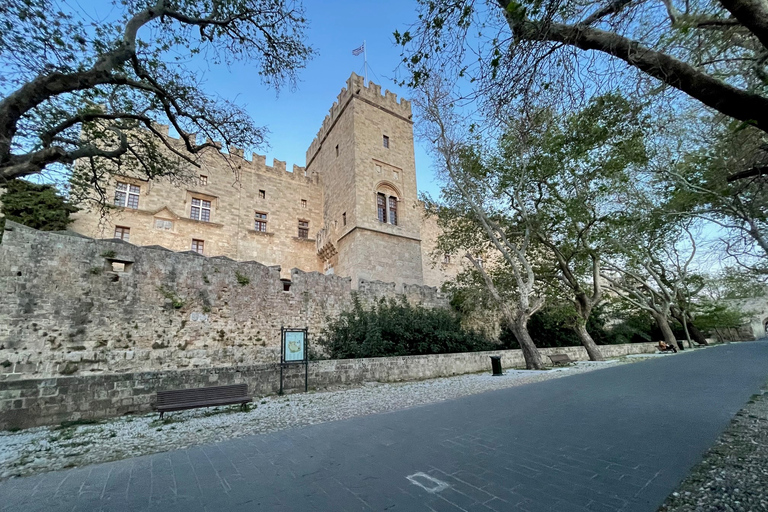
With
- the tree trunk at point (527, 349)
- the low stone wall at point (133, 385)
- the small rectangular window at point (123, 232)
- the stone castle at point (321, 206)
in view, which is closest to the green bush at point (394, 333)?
the low stone wall at point (133, 385)

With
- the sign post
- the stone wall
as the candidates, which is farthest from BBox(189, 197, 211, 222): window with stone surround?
the sign post

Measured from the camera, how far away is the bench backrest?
5.79 metres

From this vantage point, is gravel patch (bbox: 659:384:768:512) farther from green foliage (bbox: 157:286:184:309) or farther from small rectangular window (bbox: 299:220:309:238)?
small rectangular window (bbox: 299:220:309:238)

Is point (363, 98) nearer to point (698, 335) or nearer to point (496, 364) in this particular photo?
point (496, 364)

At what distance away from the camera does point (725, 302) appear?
2834 centimetres

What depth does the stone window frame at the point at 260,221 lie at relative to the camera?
2083cm

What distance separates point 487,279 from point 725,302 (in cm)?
2949

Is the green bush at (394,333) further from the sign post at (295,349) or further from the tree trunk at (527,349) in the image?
the sign post at (295,349)

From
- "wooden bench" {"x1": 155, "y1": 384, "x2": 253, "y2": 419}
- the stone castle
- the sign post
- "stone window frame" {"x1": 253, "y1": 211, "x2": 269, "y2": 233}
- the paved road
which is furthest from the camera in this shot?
"stone window frame" {"x1": 253, "y1": 211, "x2": 269, "y2": 233}

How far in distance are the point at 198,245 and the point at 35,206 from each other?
270 inches

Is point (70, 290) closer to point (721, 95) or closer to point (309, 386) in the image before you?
point (309, 386)

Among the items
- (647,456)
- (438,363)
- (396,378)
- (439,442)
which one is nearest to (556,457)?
(647,456)

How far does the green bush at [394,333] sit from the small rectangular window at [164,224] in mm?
11470

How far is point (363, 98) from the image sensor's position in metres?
21.0
